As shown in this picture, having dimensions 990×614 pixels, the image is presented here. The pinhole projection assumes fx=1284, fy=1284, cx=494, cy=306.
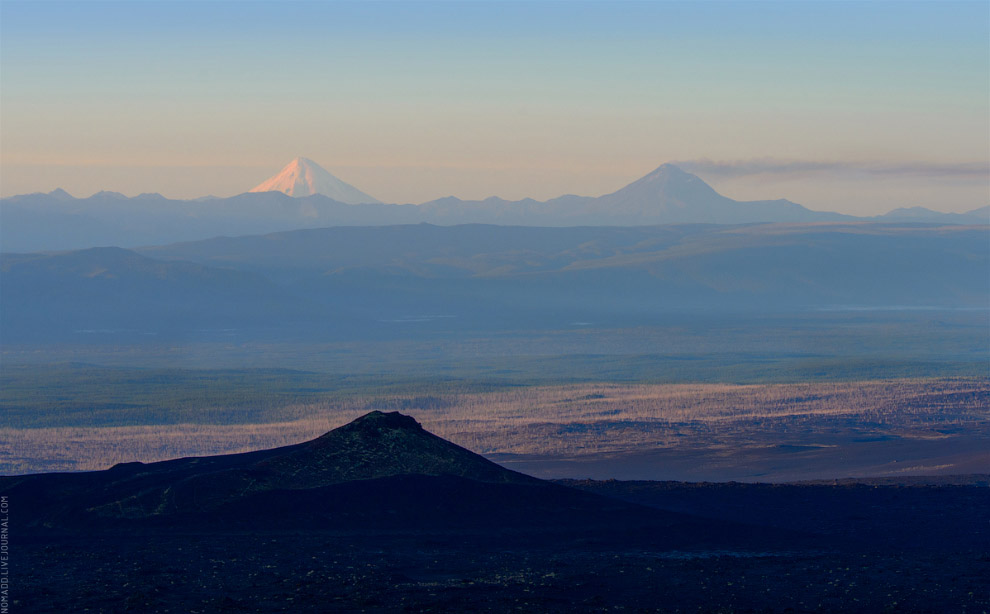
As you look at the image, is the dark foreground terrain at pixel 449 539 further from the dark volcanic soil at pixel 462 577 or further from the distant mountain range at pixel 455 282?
the distant mountain range at pixel 455 282

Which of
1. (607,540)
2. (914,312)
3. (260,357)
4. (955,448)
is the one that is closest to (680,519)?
(607,540)

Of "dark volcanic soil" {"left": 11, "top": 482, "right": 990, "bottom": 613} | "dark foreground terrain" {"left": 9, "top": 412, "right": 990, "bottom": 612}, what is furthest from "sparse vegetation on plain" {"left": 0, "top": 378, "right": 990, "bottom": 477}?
"dark volcanic soil" {"left": 11, "top": 482, "right": 990, "bottom": 613}

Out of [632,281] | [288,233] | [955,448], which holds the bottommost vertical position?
[955,448]

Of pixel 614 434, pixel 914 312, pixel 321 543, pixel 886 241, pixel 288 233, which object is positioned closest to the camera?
pixel 321 543

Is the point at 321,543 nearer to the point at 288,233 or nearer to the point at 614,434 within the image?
the point at 614,434

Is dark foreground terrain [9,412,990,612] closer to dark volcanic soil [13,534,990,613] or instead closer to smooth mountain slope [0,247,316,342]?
dark volcanic soil [13,534,990,613]

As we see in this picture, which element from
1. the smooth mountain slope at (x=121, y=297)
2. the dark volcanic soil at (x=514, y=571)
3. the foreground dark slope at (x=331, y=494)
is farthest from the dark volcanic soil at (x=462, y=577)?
the smooth mountain slope at (x=121, y=297)
